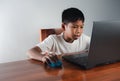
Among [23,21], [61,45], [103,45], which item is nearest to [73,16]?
[61,45]

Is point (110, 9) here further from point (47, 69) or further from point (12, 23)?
point (47, 69)

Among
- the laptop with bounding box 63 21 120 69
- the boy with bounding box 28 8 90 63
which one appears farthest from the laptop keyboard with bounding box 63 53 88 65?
the boy with bounding box 28 8 90 63

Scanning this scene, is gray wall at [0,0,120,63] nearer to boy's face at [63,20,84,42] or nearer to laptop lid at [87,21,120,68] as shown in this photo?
boy's face at [63,20,84,42]

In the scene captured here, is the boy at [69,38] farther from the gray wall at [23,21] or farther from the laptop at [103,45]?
the gray wall at [23,21]

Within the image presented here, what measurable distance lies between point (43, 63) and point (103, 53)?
0.38 meters

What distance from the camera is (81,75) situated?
107cm

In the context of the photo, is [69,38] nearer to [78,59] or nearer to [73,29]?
[73,29]

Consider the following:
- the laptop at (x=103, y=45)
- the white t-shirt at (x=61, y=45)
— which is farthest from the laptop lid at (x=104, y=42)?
the white t-shirt at (x=61, y=45)

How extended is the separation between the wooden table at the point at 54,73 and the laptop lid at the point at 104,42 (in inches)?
2.5

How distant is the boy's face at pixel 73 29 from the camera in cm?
162

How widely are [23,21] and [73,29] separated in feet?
3.23

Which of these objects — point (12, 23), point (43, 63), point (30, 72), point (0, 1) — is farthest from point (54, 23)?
point (30, 72)

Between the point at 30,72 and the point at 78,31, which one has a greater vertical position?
the point at 78,31

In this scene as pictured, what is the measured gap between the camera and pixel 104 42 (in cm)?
112
